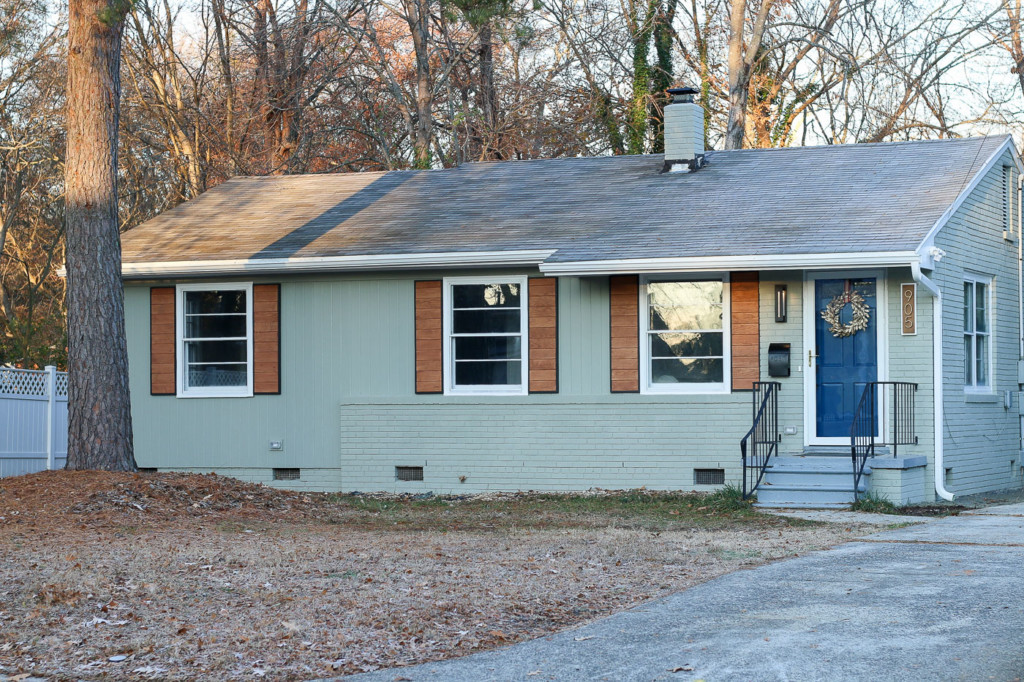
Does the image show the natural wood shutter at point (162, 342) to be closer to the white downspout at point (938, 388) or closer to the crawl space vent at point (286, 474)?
the crawl space vent at point (286, 474)

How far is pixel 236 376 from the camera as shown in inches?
623

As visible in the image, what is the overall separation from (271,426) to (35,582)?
Answer: 7957 mm

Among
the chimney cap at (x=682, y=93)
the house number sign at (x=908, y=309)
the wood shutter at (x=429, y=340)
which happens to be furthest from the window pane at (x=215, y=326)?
the house number sign at (x=908, y=309)

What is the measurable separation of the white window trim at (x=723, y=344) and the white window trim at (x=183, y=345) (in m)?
4.98

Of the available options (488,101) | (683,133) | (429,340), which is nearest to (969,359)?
(683,133)

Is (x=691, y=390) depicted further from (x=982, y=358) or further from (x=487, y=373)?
(x=982, y=358)

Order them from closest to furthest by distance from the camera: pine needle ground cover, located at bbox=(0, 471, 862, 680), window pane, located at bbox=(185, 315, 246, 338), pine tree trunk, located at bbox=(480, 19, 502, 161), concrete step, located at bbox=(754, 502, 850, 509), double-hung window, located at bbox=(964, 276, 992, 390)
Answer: pine needle ground cover, located at bbox=(0, 471, 862, 680) → concrete step, located at bbox=(754, 502, 850, 509) → double-hung window, located at bbox=(964, 276, 992, 390) → window pane, located at bbox=(185, 315, 246, 338) → pine tree trunk, located at bbox=(480, 19, 502, 161)

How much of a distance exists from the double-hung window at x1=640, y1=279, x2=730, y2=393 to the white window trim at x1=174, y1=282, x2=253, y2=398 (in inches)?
196

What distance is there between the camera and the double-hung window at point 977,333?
48.3ft

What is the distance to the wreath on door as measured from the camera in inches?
539

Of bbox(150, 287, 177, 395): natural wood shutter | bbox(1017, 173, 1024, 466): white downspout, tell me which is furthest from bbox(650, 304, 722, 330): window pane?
bbox(150, 287, 177, 395): natural wood shutter

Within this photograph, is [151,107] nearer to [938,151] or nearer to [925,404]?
[938,151]

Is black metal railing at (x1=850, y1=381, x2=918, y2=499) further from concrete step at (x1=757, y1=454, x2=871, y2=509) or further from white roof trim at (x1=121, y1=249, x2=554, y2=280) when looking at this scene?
white roof trim at (x1=121, y1=249, x2=554, y2=280)

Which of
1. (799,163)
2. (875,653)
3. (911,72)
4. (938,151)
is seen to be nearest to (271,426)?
(799,163)
